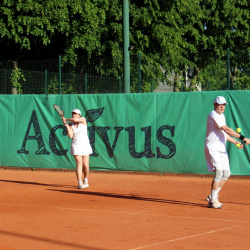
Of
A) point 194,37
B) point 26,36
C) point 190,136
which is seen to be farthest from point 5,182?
point 194,37

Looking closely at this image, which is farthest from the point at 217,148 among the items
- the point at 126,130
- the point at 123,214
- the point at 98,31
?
the point at 98,31

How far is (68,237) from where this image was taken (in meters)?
8.09

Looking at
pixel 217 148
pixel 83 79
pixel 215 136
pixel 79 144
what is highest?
pixel 83 79

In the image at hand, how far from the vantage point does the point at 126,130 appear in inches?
674

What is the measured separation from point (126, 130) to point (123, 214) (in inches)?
282

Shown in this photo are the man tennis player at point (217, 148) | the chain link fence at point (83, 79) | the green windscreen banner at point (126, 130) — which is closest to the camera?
the man tennis player at point (217, 148)

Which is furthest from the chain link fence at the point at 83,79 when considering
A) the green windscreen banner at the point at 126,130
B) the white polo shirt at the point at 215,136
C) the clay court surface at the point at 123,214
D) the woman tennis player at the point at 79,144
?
the white polo shirt at the point at 215,136

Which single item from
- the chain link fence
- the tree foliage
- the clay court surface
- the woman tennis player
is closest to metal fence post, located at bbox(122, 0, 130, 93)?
the chain link fence

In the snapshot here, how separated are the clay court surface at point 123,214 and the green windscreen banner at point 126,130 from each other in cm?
73

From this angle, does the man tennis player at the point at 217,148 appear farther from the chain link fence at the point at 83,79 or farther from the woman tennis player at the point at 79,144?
the chain link fence at the point at 83,79

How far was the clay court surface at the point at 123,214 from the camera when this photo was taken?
779 cm

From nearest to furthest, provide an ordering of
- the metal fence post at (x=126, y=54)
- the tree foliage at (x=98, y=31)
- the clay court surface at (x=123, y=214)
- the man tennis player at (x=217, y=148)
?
1. the clay court surface at (x=123, y=214)
2. the man tennis player at (x=217, y=148)
3. the metal fence post at (x=126, y=54)
4. the tree foliage at (x=98, y=31)

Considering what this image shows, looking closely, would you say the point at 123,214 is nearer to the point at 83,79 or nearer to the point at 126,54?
the point at 126,54

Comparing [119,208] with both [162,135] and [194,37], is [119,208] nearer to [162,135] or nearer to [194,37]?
[162,135]
